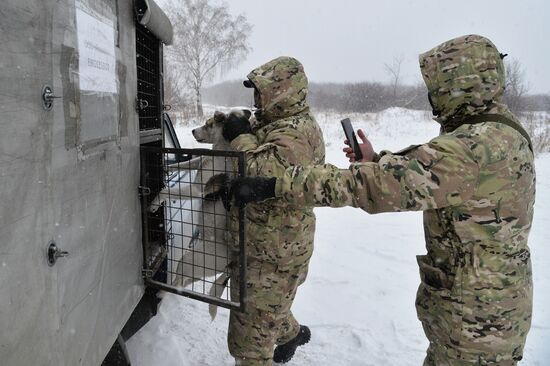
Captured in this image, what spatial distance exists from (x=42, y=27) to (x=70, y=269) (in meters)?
0.73

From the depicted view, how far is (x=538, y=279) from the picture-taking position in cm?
447

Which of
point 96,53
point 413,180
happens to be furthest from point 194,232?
point 413,180

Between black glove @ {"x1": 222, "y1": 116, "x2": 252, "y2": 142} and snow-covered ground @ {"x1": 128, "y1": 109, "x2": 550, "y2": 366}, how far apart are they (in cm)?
163

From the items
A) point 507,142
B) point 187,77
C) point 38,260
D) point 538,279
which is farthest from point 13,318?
point 187,77

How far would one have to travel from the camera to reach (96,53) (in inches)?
62.4

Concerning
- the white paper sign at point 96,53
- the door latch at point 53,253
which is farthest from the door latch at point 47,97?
the door latch at point 53,253

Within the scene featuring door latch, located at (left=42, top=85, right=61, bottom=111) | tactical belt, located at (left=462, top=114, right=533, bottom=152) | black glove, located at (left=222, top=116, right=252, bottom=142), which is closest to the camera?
door latch, located at (left=42, top=85, right=61, bottom=111)

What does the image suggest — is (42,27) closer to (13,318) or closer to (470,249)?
(13,318)

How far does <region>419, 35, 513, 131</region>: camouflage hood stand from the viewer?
180cm

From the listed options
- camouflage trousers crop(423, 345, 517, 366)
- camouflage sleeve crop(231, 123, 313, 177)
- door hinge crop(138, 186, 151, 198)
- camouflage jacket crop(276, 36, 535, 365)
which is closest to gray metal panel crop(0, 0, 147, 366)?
door hinge crop(138, 186, 151, 198)

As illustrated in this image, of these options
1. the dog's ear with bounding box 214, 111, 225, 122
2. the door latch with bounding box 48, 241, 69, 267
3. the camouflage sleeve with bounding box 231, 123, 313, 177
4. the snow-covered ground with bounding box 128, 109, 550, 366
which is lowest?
the snow-covered ground with bounding box 128, 109, 550, 366

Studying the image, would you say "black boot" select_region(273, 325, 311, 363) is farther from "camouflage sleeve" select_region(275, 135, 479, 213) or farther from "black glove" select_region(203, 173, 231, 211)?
"camouflage sleeve" select_region(275, 135, 479, 213)

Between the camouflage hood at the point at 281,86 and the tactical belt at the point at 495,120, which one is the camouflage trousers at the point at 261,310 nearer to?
the camouflage hood at the point at 281,86

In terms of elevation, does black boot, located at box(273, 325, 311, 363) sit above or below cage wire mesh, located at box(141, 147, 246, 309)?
below
